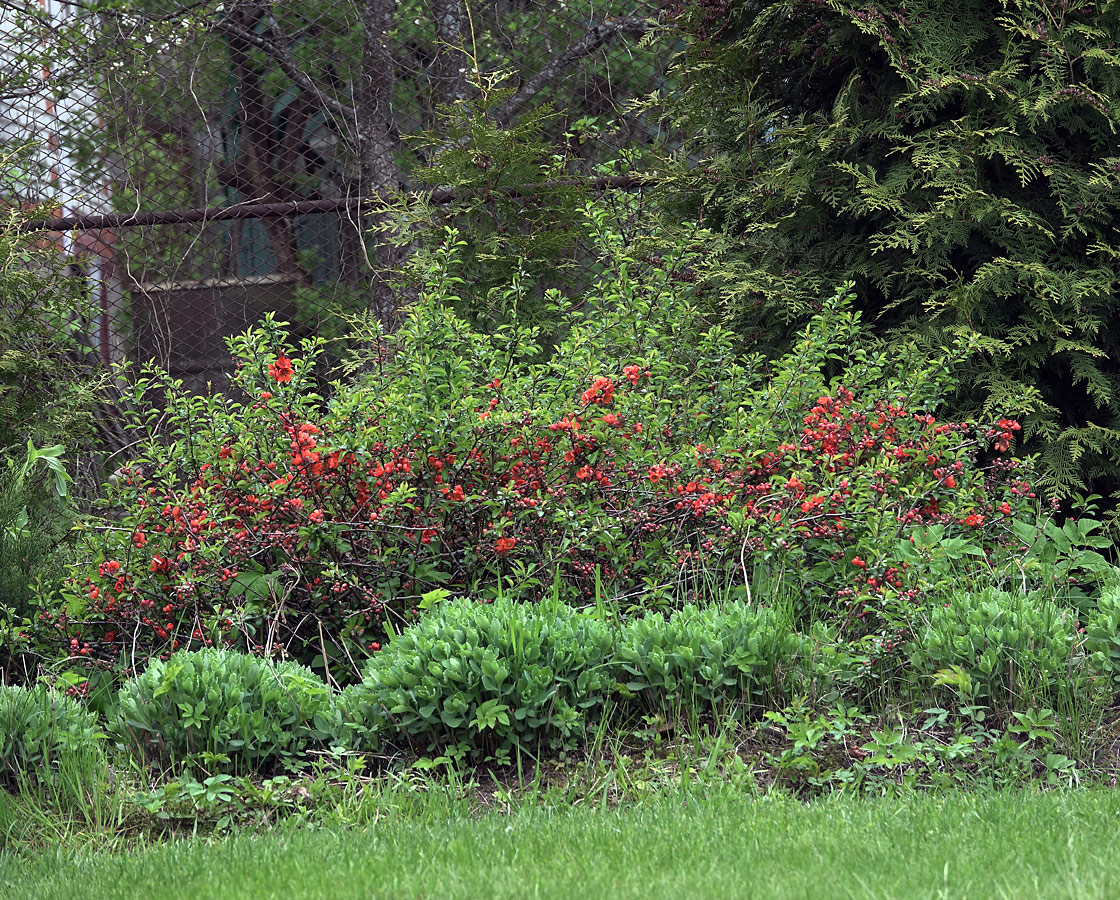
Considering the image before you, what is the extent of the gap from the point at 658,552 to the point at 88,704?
6.68 feet

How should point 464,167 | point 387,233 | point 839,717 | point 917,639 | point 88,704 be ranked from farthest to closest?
point 387,233 < point 464,167 < point 88,704 < point 917,639 < point 839,717

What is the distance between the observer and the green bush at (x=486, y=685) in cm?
301

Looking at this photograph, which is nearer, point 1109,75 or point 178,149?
point 1109,75

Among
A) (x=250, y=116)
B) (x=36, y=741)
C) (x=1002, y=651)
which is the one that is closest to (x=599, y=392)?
(x=1002, y=651)

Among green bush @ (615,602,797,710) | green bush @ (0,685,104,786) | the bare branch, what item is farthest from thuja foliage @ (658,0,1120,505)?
green bush @ (0,685,104,786)

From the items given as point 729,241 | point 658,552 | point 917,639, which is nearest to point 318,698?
point 658,552

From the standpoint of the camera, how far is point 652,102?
19.4 feet

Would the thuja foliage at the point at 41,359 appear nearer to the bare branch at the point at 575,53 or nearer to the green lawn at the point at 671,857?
the green lawn at the point at 671,857

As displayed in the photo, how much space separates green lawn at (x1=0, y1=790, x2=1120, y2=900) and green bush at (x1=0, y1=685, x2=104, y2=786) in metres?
0.35

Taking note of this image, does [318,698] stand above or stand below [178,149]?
below

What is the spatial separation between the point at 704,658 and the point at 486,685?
65 centimetres

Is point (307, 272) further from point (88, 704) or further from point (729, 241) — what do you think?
point (88, 704)

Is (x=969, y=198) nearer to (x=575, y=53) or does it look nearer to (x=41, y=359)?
(x=575, y=53)

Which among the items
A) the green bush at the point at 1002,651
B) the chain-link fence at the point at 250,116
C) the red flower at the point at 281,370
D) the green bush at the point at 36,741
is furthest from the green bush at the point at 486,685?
the chain-link fence at the point at 250,116
